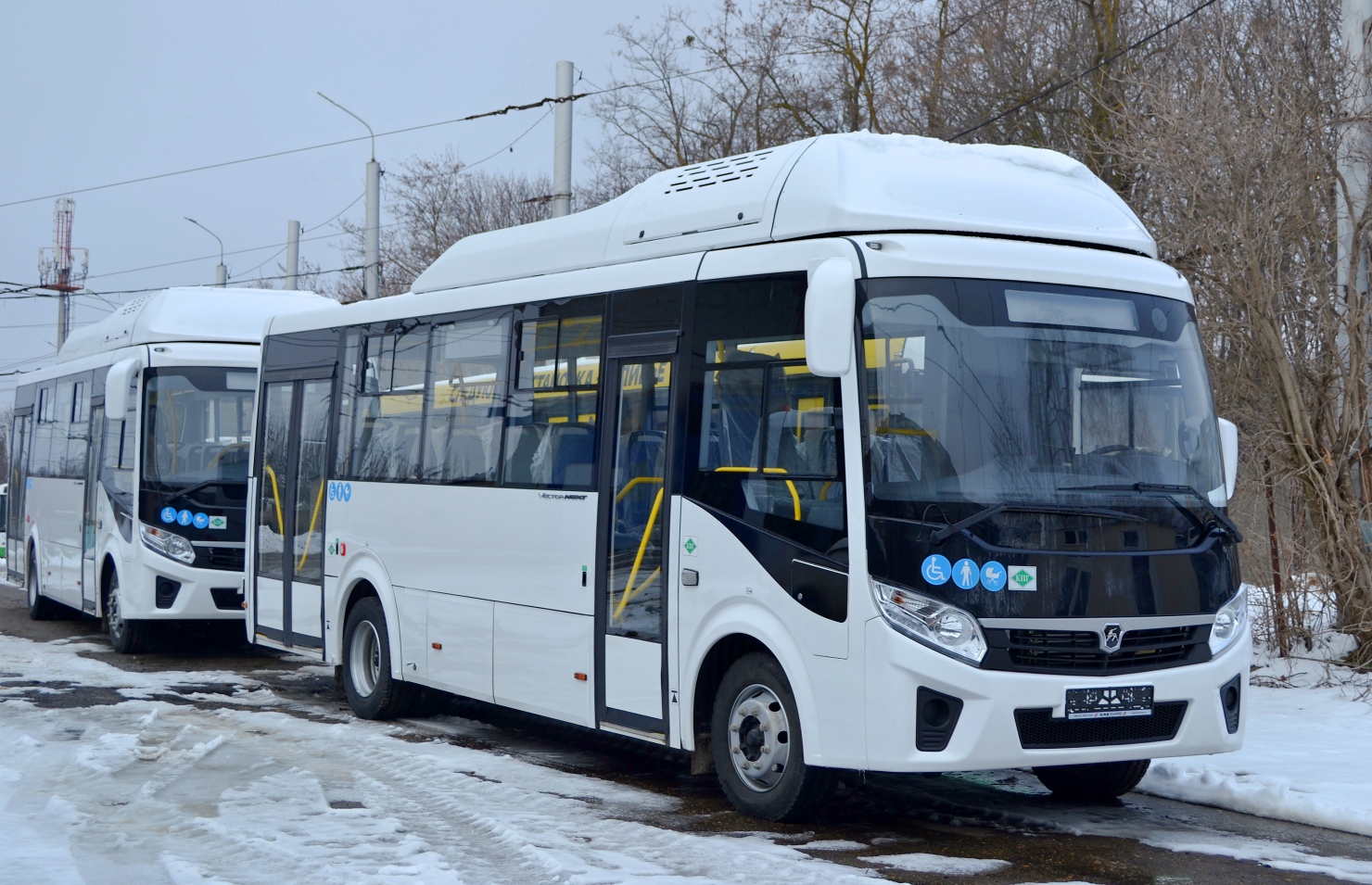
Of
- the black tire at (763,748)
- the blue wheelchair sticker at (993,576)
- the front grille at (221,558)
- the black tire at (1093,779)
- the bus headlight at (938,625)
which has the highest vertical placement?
the blue wheelchair sticker at (993,576)

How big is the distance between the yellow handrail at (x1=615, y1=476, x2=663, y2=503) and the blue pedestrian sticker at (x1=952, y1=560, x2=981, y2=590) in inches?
79.4

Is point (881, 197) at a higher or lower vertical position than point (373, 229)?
lower

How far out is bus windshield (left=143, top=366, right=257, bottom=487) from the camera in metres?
15.1

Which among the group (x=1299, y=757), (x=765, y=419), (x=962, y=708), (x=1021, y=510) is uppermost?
(x=765, y=419)

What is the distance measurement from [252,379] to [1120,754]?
10.9m

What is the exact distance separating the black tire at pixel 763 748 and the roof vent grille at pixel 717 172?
8.55 feet

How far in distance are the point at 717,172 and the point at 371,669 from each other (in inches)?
195

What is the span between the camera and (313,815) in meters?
7.62

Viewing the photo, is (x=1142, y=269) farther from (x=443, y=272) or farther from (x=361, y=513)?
(x=361, y=513)

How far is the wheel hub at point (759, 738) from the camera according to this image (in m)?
7.47

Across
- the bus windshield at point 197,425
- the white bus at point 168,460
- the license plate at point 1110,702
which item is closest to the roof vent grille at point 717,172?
the license plate at point 1110,702

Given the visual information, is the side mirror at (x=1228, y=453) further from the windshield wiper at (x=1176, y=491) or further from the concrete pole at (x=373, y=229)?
the concrete pole at (x=373, y=229)

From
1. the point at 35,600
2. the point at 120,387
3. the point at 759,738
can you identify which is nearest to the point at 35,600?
the point at 35,600

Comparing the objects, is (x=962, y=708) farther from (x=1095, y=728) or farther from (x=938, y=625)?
(x=1095, y=728)
